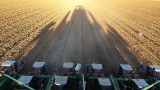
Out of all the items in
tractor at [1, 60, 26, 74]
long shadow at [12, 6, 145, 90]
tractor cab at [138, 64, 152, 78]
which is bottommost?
long shadow at [12, 6, 145, 90]

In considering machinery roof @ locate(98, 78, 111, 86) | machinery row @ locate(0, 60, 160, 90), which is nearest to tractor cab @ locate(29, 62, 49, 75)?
machinery row @ locate(0, 60, 160, 90)

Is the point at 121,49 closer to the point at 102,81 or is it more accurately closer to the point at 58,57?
the point at 58,57

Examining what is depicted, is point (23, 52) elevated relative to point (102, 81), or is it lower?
lower

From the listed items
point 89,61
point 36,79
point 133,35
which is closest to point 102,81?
point 36,79

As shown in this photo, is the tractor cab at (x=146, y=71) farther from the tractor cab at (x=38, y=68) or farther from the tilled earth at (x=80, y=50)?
the tractor cab at (x=38, y=68)

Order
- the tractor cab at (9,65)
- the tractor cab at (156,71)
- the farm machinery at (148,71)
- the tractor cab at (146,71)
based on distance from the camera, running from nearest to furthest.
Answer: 1. the tractor cab at (9,65)
2. the tractor cab at (156,71)
3. the farm machinery at (148,71)
4. the tractor cab at (146,71)

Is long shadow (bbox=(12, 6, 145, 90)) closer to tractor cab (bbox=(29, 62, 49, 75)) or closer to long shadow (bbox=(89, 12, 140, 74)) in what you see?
long shadow (bbox=(89, 12, 140, 74))

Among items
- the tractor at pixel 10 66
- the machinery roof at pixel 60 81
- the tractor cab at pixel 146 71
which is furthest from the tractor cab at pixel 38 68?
the tractor cab at pixel 146 71

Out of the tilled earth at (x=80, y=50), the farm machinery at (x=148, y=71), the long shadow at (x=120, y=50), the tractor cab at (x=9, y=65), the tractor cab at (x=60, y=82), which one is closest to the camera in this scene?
the tractor cab at (x=60, y=82)

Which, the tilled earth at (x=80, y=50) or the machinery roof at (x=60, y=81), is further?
the tilled earth at (x=80, y=50)
